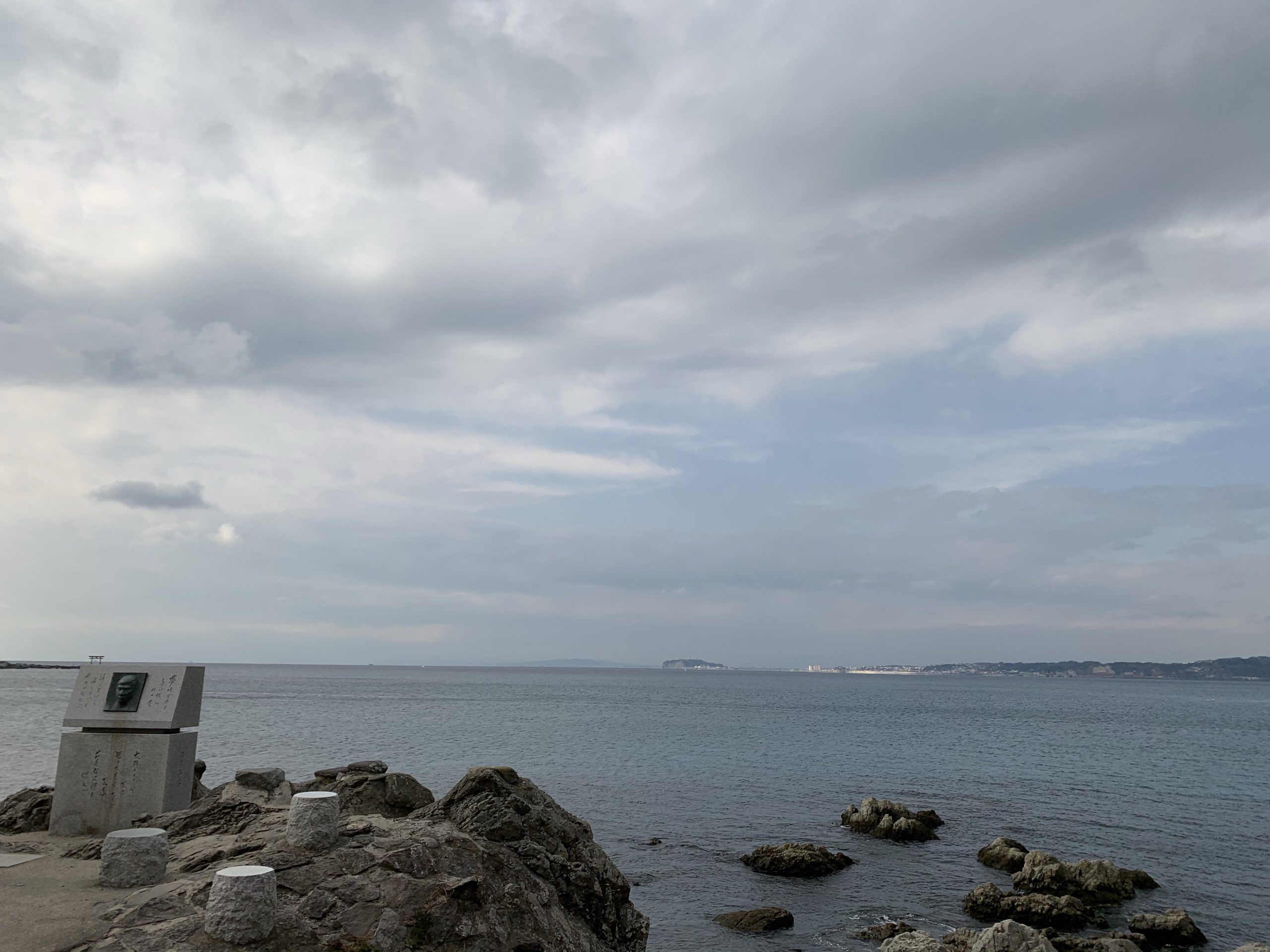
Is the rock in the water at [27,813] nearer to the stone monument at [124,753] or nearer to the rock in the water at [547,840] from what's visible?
the stone monument at [124,753]

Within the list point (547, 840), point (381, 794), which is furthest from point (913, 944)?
point (381, 794)

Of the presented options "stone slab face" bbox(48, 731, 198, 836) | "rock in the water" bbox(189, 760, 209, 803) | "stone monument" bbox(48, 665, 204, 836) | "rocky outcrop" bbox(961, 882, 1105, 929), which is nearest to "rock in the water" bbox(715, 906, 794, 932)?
"rocky outcrop" bbox(961, 882, 1105, 929)

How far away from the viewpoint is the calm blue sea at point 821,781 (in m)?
25.1

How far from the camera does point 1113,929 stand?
22.2m

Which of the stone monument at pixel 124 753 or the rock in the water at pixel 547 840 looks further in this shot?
the stone monument at pixel 124 753

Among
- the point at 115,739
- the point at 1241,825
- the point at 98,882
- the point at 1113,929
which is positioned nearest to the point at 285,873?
the point at 98,882

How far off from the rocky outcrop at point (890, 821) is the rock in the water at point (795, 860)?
478 centimetres

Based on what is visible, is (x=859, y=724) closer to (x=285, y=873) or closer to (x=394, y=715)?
(x=394, y=715)

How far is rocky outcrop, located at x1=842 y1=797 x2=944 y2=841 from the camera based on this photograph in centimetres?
3266

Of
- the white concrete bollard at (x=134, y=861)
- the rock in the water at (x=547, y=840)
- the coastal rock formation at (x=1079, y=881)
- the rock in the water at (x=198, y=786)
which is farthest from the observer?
the coastal rock formation at (x=1079, y=881)

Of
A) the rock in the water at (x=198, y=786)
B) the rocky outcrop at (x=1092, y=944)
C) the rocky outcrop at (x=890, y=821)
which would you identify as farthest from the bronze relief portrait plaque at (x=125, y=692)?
the rocky outcrop at (x=890, y=821)

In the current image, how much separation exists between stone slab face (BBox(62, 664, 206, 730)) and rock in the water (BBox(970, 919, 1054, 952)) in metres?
16.4

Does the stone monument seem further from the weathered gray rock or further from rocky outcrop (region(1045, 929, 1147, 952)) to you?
rocky outcrop (region(1045, 929, 1147, 952))

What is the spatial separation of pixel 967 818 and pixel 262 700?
342ft
